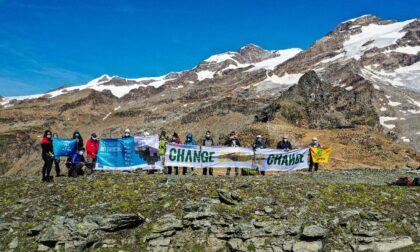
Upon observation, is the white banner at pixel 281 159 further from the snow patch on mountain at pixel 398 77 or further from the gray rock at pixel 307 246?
the snow patch on mountain at pixel 398 77

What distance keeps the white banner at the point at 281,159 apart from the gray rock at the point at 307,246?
9910 mm

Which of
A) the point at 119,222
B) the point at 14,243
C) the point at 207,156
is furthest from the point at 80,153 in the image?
the point at 14,243

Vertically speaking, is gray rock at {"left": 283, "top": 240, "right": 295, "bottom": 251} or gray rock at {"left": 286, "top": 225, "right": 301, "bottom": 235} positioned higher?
gray rock at {"left": 286, "top": 225, "right": 301, "bottom": 235}

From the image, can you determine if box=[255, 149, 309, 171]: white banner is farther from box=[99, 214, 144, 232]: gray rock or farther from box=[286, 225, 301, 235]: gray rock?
box=[99, 214, 144, 232]: gray rock

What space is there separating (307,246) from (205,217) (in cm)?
320

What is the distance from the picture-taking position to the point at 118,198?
1488cm

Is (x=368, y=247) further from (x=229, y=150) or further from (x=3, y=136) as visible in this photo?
→ (x=3, y=136)

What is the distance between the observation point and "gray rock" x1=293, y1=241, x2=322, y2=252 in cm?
1297

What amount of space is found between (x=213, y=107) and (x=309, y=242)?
335ft

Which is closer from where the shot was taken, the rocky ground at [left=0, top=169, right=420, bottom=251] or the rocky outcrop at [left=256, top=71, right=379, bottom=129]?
the rocky ground at [left=0, top=169, right=420, bottom=251]

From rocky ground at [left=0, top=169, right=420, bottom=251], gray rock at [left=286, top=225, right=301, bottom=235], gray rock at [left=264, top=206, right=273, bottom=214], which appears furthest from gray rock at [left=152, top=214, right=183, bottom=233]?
gray rock at [left=286, top=225, right=301, bottom=235]

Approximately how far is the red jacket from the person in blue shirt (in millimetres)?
309

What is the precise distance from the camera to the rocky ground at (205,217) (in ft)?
43.0

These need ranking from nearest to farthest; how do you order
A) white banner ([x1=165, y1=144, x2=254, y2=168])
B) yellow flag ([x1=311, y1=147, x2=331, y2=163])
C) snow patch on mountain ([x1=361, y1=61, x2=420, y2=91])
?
white banner ([x1=165, y1=144, x2=254, y2=168])
yellow flag ([x1=311, y1=147, x2=331, y2=163])
snow patch on mountain ([x1=361, y1=61, x2=420, y2=91])
